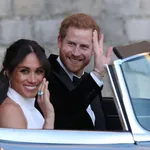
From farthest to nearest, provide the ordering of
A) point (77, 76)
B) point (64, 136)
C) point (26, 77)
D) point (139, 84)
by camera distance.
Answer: point (77, 76)
point (26, 77)
point (139, 84)
point (64, 136)

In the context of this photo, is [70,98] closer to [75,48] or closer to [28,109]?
[28,109]

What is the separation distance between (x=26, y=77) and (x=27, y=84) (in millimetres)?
42

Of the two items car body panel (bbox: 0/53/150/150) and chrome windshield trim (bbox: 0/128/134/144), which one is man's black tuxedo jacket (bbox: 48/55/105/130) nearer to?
car body panel (bbox: 0/53/150/150)

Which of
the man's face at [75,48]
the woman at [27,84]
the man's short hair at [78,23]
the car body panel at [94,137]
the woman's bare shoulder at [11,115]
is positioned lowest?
the car body panel at [94,137]

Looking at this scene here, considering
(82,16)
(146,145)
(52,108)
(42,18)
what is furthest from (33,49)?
(42,18)

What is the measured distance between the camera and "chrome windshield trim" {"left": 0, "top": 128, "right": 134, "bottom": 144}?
11.0ft

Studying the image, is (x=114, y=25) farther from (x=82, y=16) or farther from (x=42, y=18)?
(x=82, y=16)

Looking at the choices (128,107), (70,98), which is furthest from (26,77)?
(128,107)

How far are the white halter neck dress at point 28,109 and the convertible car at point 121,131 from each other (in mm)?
426

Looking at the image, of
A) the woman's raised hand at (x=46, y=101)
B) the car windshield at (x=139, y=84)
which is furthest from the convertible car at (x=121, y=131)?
the woman's raised hand at (x=46, y=101)

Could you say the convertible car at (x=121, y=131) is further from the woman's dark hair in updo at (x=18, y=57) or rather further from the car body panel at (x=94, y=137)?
the woman's dark hair in updo at (x=18, y=57)

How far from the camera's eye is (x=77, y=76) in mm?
4461

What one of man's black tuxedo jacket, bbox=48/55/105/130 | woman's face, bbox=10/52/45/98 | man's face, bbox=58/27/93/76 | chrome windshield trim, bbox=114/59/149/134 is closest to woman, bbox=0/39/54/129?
woman's face, bbox=10/52/45/98

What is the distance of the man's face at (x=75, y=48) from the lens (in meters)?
4.36
